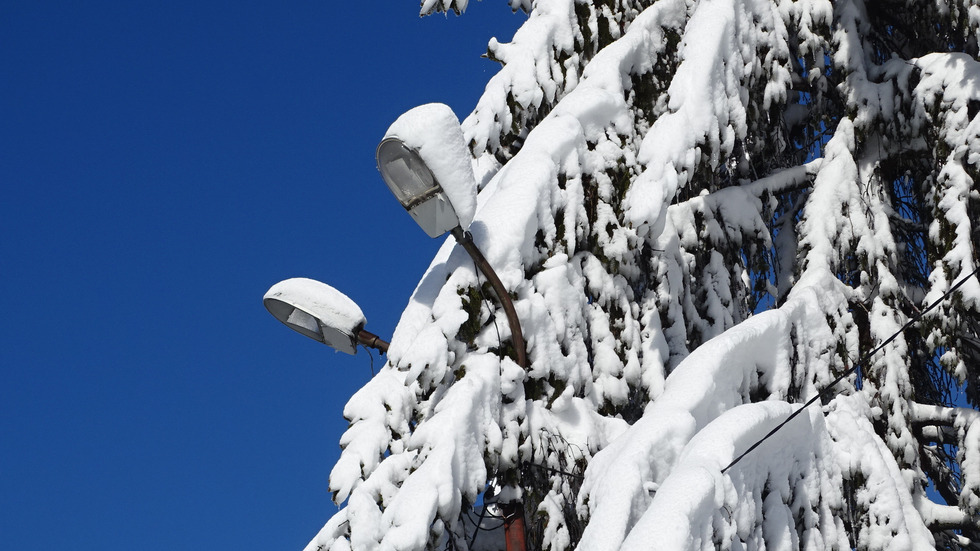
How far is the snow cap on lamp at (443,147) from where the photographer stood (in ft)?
13.0

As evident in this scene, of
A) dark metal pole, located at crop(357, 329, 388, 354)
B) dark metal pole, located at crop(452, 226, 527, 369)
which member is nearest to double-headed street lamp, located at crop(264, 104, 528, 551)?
dark metal pole, located at crop(452, 226, 527, 369)

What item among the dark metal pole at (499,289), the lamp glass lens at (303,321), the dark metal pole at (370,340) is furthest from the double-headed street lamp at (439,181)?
the lamp glass lens at (303,321)

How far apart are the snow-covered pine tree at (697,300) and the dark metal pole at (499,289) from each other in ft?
0.20

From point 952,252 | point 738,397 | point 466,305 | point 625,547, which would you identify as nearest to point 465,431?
point 466,305

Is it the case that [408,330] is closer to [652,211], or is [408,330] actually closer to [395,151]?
[395,151]

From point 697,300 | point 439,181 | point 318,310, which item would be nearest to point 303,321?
point 318,310

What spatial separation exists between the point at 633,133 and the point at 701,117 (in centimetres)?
37

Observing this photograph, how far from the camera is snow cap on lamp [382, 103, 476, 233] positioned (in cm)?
395

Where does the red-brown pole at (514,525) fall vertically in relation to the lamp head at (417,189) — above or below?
below

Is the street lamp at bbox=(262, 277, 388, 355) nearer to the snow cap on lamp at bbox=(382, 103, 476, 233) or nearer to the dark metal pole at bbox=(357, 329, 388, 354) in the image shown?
the dark metal pole at bbox=(357, 329, 388, 354)

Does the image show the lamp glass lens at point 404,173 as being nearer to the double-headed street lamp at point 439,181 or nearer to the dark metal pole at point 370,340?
the double-headed street lamp at point 439,181

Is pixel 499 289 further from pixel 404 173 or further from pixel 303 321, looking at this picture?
pixel 303 321

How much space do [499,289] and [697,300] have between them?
1.77 meters

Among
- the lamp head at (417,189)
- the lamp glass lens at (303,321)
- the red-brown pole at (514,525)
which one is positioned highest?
the lamp head at (417,189)
